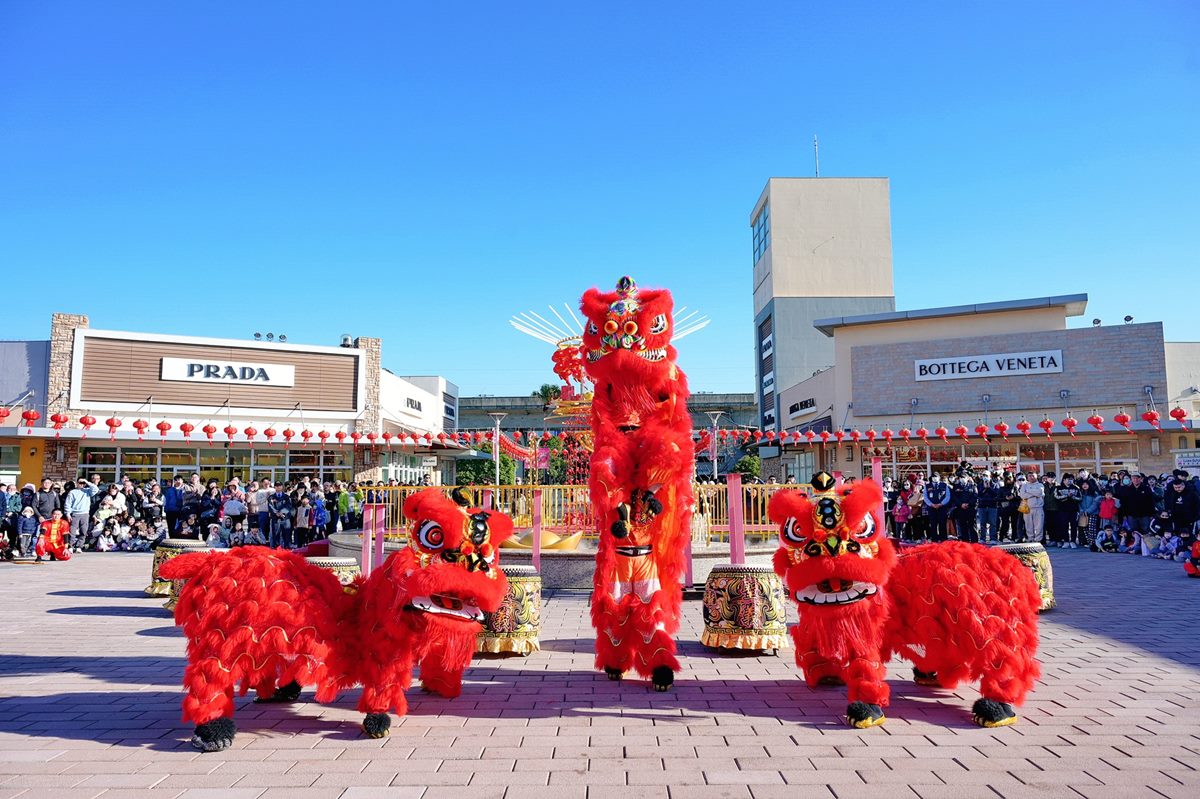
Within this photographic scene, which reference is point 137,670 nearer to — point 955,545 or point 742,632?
point 742,632

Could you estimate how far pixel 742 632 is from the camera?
Answer: 603cm

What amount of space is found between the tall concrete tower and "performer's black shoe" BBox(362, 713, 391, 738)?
32383mm

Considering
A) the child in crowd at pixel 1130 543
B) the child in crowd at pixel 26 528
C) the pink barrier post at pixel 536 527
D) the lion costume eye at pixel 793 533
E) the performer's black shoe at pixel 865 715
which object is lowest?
the child in crowd at pixel 1130 543

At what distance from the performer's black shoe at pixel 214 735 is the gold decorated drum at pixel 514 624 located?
236cm

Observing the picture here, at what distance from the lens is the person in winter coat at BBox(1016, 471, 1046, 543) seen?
1477cm

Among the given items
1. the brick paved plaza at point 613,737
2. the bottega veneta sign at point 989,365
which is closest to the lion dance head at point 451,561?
the brick paved plaza at point 613,737

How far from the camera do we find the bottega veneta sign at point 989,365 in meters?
22.3

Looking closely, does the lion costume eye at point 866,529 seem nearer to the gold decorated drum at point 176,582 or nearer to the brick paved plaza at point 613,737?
the brick paved plaza at point 613,737

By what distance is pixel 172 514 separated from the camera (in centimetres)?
1549

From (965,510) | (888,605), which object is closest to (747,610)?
(888,605)

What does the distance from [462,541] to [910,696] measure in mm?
3173

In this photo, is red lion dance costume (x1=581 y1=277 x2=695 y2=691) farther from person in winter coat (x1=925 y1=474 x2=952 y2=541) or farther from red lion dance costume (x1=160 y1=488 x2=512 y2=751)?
person in winter coat (x1=925 y1=474 x2=952 y2=541)

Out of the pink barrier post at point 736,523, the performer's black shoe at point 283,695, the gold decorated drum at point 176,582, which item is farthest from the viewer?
the gold decorated drum at point 176,582

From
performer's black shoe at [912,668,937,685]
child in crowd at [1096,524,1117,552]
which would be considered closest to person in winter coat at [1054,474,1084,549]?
child in crowd at [1096,524,1117,552]
